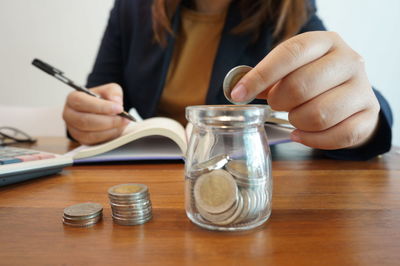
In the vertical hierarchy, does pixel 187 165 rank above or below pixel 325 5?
below

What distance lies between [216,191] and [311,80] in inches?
6.1

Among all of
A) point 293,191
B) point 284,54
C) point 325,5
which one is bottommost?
point 293,191

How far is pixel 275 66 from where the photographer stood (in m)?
0.29

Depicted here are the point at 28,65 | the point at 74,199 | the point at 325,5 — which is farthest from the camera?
the point at 28,65

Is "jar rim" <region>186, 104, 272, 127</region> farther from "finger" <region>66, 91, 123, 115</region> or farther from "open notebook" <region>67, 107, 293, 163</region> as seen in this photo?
"finger" <region>66, 91, 123, 115</region>

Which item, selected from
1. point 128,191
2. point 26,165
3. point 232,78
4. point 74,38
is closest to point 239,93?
point 232,78

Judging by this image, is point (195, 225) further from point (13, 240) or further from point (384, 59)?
point (384, 59)

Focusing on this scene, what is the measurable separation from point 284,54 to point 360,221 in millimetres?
163

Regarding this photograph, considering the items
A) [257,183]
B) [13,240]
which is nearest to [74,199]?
[13,240]

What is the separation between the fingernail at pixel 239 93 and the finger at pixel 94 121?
0.35 metres

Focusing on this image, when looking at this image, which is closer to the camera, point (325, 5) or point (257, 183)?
point (257, 183)

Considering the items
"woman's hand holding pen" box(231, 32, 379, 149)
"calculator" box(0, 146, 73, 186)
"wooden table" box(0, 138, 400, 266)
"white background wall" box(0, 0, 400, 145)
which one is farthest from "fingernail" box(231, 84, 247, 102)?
"white background wall" box(0, 0, 400, 145)

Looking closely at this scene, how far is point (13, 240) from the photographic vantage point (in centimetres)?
24

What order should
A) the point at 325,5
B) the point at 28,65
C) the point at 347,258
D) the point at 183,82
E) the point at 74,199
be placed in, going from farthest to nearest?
the point at 28,65, the point at 325,5, the point at 183,82, the point at 74,199, the point at 347,258
